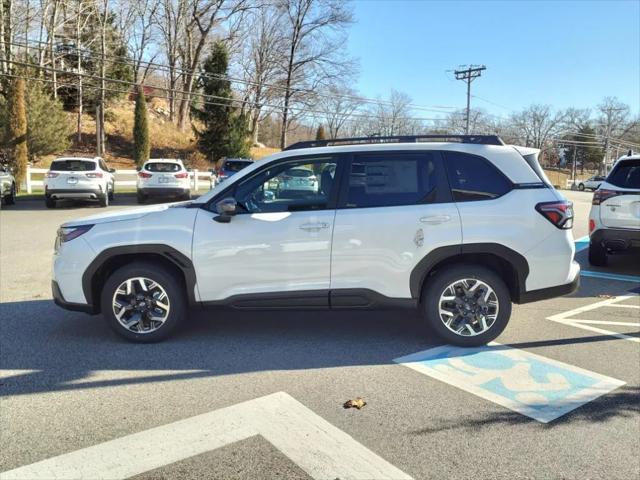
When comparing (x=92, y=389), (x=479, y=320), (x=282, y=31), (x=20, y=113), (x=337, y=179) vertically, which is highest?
(x=282, y=31)

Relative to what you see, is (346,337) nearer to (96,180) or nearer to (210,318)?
(210,318)

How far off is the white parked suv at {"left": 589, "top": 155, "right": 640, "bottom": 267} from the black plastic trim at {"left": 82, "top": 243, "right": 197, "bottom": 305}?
22.0 ft

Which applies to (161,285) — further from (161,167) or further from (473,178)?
(161,167)

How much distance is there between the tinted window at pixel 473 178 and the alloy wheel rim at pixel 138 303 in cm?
285

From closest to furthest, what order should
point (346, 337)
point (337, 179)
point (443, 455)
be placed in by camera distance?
point (443, 455)
point (337, 179)
point (346, 337)

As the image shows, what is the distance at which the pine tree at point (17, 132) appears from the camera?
77.3ft

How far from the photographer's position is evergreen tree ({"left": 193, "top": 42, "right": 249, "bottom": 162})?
3900 centimetres

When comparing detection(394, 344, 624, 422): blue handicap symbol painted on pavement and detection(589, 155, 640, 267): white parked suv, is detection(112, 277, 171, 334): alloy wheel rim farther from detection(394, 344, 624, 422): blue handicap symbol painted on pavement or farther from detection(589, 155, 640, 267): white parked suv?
detection(589, 155, 640, 267): white parked suv

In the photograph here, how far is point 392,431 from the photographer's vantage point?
3336 mm

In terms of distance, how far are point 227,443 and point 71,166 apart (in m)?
16.8

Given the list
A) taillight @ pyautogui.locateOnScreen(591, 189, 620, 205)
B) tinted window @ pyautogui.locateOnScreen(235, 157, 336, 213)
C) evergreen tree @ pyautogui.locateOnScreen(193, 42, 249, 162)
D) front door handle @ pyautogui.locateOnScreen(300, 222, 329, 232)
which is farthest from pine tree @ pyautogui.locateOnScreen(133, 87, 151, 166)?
front door handle @ pyautogui.locateOnScreen(300, 222, 329, 232)

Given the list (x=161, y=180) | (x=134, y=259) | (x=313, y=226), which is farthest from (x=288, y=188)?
(x=161, y=180)

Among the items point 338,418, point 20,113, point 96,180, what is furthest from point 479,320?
point 20,113

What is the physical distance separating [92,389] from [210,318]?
191cm
